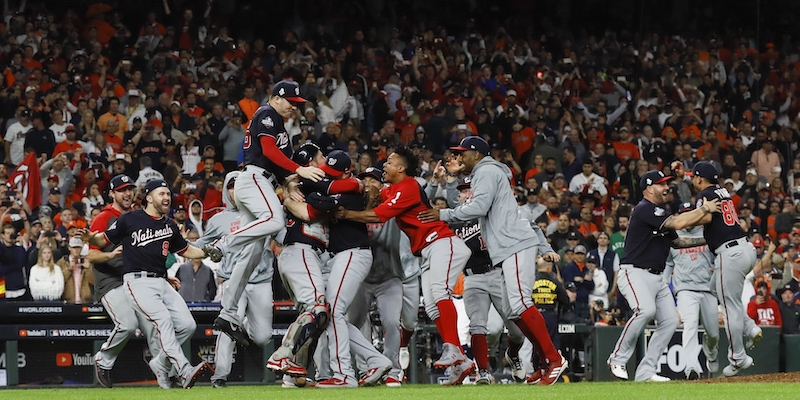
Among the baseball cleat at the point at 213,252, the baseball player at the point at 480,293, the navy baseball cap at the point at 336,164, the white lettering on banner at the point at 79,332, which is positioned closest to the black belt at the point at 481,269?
the baseball player at the point at 480,293

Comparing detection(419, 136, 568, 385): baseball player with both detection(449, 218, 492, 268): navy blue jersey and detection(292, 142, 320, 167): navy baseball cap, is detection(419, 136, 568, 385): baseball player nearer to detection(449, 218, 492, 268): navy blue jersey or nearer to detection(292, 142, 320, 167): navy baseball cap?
detection(449, 218, 492, 268): navy blue jersey

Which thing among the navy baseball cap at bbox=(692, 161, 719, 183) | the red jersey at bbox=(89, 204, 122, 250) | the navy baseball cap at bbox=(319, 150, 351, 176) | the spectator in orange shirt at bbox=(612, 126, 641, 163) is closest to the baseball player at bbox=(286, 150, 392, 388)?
the navy baseball cap at bbox=(319, 150, 351, 176)

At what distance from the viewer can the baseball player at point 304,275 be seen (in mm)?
9062

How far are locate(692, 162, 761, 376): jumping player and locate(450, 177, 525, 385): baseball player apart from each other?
1.94 metres

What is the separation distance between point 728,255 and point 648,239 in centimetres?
91

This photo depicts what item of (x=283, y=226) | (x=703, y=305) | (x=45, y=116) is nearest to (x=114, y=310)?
(x=283, y=226)

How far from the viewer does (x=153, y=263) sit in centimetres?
1002

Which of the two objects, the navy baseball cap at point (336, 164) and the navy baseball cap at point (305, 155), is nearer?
the navy baseball cap at point (336, 164)

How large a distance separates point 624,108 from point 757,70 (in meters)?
3.56

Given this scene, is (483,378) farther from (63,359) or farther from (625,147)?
(625,147)

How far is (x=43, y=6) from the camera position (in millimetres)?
20750

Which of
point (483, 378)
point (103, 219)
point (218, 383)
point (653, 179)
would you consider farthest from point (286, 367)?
point (653, 179)

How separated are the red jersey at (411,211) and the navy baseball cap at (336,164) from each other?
0.38 m

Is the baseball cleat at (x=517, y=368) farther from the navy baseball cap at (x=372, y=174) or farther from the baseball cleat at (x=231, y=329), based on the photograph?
the baseball cleat at (x=231, y=329)
